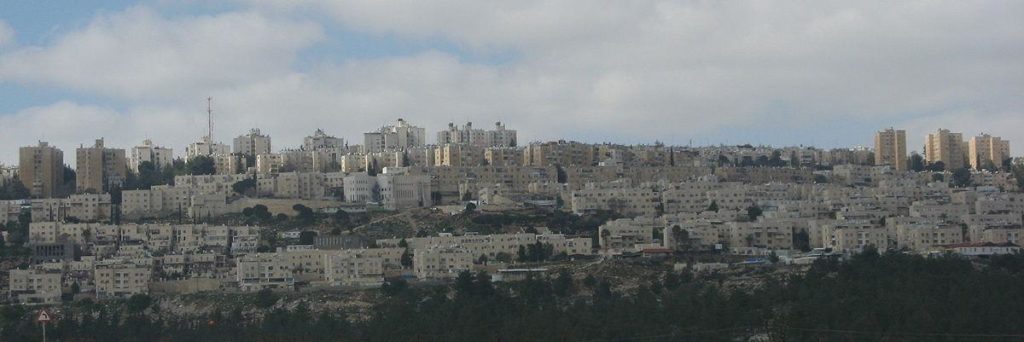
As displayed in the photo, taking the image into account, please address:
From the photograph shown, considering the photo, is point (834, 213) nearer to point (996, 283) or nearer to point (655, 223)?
point (655, 223)

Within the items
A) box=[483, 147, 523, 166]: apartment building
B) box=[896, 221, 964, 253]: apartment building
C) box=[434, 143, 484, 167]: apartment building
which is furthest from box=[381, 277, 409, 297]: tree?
box=[483, 147, 523, 166]: apartment building

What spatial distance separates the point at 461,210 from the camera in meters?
69.4

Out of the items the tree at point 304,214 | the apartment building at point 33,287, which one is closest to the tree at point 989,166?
the tree at point 304,214

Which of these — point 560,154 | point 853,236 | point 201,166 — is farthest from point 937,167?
point 201,166

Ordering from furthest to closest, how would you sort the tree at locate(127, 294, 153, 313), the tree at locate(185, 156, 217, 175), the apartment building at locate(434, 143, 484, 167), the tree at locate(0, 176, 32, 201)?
1. the apartment building at locate(434, 143, 484, 167)
2. the tree at locate(185, 156, 217, 175)
3. the tree at locate(0, 176, 32, 201)
4. the tree at locate(127, 294, 153, 313)

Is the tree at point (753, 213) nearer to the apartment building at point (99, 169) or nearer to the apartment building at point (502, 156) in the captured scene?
the apartment building at point (502, 156)

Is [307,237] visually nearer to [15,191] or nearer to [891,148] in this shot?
[15,191]

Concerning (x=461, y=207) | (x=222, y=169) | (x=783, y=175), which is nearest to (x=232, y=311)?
(x=461, y=207)

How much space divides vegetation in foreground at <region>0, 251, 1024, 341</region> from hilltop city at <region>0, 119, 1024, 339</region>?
8.96ft

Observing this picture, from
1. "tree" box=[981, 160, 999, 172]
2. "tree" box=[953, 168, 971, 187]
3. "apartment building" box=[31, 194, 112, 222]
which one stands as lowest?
"apartment building" box=[31, 194, 112, 222]

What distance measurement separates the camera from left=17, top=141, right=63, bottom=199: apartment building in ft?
252

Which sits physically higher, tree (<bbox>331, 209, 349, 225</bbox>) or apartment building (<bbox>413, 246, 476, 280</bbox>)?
tree (<bbox>331, 209, 349, 225</bbox>)

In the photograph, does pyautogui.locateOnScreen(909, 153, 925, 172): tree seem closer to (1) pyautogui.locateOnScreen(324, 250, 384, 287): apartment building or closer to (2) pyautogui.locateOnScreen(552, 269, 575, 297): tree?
(1) pyautogui.locateOnScreen(324, 250, 384, 287): apartment building

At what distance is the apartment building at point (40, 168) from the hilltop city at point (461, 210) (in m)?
0.08
